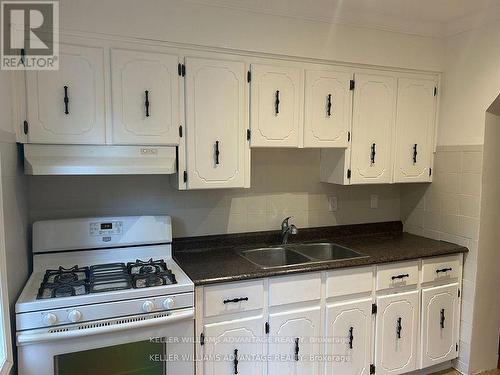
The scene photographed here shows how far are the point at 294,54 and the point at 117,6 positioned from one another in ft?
3.41

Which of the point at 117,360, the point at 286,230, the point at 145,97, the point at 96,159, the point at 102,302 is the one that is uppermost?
the point at 145,97

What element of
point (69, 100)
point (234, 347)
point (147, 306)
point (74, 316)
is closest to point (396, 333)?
point (234, 347)

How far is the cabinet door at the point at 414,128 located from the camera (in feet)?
8.75

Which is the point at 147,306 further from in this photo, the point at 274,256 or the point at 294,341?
A: the point at 274,256

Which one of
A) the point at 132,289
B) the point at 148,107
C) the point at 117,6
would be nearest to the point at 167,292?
the point at 132,289

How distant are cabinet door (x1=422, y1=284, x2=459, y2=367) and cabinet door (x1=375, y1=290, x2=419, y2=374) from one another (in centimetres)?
8

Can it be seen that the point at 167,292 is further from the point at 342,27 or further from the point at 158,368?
the point at 342,27

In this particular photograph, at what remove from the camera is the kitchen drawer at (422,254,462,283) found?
2504 millimetres

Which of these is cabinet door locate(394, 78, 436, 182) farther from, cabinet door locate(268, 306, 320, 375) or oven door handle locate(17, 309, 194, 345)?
oven door handle locate(17, 309, 194, 345)

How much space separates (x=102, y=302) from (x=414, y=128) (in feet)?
7.61

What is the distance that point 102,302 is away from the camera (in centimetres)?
171

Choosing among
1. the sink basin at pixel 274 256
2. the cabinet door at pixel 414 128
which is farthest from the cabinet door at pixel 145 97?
the cabinet door at pixel 414 128

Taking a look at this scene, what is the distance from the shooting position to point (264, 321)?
210 cm

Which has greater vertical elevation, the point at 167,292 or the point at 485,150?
the point at 485,150
